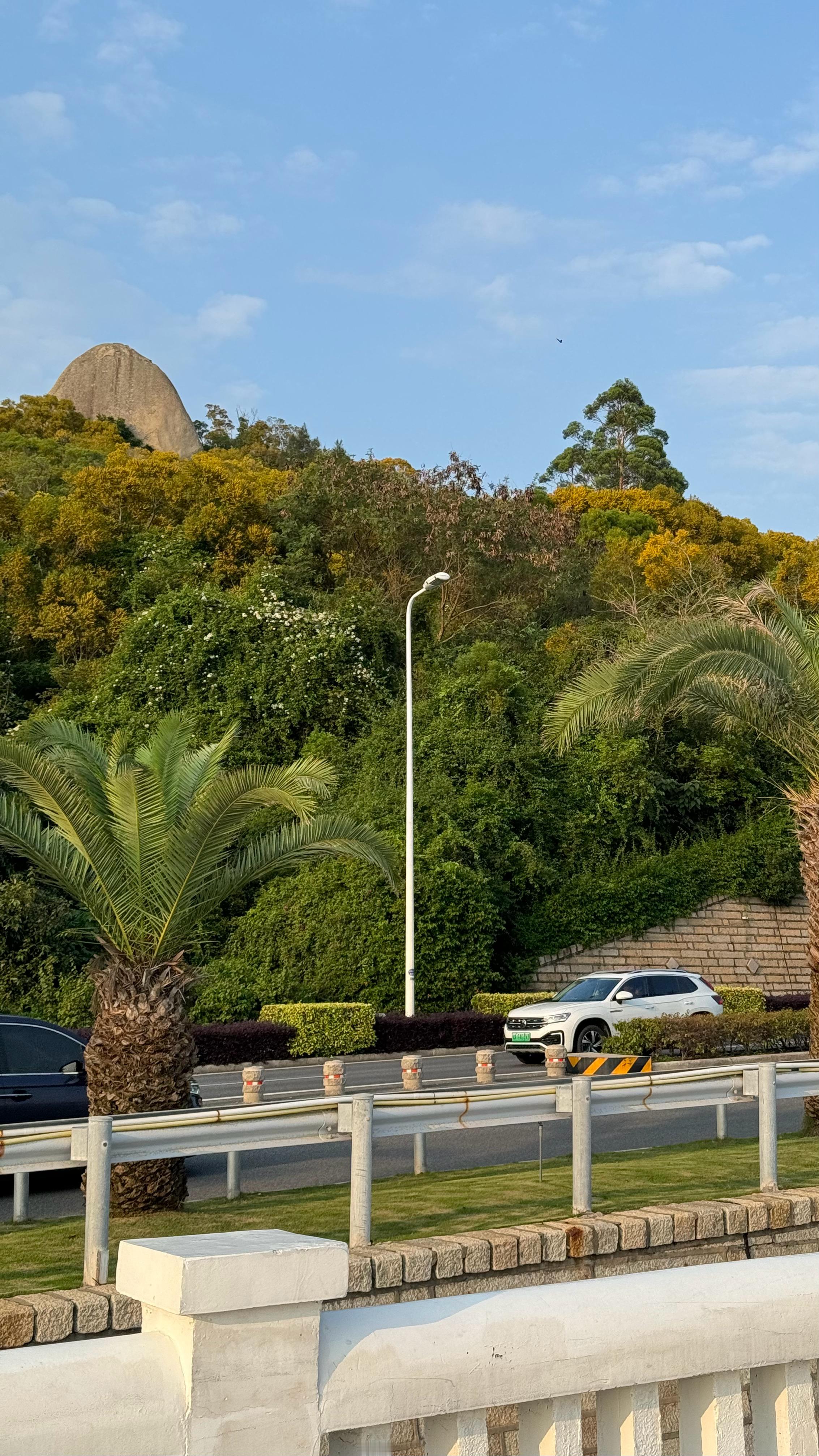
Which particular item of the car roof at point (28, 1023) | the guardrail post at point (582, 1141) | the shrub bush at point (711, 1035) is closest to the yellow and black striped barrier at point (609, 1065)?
the guardrail post at point (582, 1141)

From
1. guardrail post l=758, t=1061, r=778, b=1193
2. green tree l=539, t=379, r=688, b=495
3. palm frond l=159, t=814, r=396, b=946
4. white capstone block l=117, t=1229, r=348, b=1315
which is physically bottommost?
guardrail post l=758, t=1061, r=778, b=1193

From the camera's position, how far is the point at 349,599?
40.2 m

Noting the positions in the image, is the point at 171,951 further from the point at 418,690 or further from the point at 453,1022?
the point at 418,690

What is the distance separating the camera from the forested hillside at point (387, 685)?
99.6 ft

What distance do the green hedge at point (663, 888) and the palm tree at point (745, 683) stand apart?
18416 mm

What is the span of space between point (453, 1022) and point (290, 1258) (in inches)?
990

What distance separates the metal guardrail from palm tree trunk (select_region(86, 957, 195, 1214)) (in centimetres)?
301

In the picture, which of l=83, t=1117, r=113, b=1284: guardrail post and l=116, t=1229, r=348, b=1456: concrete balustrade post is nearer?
l=116, t=1229, r=348, b=1456: concrete balustrade post

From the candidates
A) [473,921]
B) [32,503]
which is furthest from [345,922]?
[32,503]

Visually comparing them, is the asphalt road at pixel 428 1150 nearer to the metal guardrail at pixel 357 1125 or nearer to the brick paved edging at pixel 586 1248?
the metal guardrail at pixel 357 1125

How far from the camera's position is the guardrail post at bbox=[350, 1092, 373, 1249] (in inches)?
263

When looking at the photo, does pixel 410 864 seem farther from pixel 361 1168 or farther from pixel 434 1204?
pixel 361 1168

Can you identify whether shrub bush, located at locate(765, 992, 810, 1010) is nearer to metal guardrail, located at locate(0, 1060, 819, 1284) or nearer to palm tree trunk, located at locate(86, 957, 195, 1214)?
palm tree trunk, located at locate(86, 957, 195, 1214)

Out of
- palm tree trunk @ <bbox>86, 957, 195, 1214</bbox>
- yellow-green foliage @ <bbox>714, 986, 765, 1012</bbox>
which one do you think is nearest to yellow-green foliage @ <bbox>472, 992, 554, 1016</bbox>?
yellow-green foliage @ <bbox>714, 986, 765, 1012</bbox>
